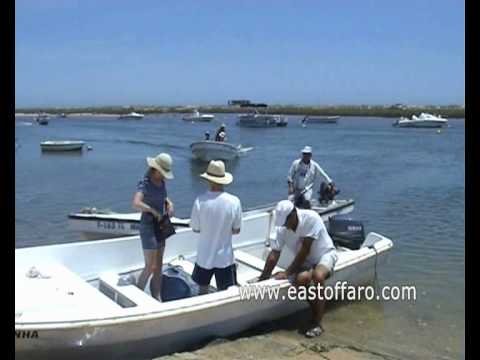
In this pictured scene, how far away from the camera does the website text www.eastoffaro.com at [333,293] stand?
616 centimetres

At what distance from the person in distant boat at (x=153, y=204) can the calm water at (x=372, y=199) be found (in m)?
1.67

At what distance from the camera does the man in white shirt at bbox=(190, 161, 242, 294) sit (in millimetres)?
5781

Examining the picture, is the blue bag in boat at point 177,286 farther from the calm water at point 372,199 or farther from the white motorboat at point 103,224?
the white motorboat at point 103,224

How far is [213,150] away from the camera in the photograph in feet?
99.6

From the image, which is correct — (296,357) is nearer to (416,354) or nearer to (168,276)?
(416,354)

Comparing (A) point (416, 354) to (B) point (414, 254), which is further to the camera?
(B) point (414, 254)

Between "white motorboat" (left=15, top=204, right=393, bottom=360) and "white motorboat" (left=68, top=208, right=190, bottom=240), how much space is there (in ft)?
8.31

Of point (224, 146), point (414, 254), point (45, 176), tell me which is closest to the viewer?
point (414, 254)

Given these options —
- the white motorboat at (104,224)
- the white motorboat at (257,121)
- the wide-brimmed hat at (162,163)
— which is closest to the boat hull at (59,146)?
the white motorboat at (104,224)

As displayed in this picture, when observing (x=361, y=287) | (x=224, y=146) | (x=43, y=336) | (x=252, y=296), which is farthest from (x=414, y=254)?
(x=224, y=146)

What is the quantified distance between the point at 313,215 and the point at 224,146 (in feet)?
79.0

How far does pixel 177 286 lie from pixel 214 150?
23969 millimetres

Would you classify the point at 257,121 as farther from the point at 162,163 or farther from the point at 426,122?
the point at 162,163
